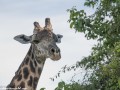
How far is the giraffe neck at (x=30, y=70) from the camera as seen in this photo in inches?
686

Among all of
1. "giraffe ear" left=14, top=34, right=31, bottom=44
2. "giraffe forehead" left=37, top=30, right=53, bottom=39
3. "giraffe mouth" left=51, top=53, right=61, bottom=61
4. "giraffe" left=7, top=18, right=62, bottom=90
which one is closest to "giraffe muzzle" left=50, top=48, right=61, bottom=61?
"giraffe mouth" left=51, top=53, right=61, bottom=61

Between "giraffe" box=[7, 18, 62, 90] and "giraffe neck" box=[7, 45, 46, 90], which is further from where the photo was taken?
"giraffe neck" box=[7, 45, 46, 90]

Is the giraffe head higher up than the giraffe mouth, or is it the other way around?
the giraffe head

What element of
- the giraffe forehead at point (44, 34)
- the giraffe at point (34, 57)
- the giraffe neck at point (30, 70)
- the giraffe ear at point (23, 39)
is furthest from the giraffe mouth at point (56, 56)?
the giraffe ear at point (23, 39)

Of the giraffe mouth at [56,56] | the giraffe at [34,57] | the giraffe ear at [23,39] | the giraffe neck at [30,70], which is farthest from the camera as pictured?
the giraffe ear at [23,39]

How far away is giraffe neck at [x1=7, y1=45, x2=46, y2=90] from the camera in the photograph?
17.4m

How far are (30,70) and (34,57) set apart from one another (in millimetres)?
484

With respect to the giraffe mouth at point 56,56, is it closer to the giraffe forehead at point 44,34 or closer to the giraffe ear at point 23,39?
the giraffe forehead at point 44,34

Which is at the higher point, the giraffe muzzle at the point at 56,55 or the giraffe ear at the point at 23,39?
the giraffe ear at the point at 23,39

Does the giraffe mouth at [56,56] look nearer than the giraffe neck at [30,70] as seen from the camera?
Yes

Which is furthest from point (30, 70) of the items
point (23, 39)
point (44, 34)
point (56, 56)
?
point (56, 56)

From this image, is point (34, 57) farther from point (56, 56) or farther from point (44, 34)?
point (56, 56)

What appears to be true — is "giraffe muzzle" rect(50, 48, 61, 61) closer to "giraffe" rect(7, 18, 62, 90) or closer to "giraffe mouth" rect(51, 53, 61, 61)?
"giraffe mouth" rect(51, 53, 61, 61)

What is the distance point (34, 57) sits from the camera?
700 inches
